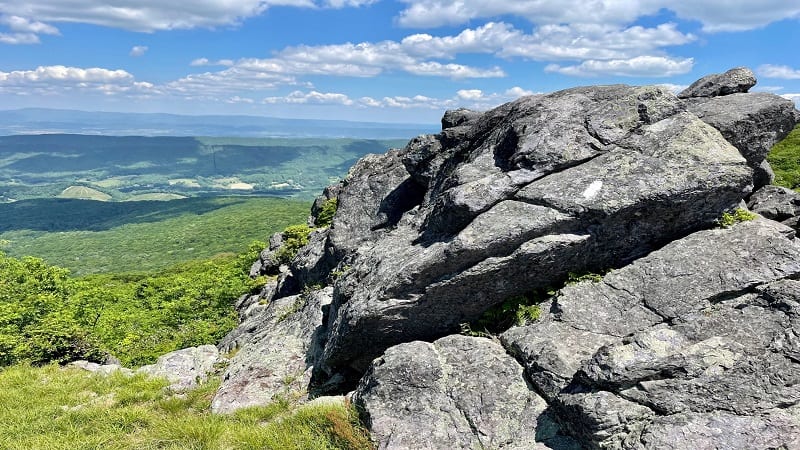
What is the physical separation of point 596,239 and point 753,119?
26.4ft

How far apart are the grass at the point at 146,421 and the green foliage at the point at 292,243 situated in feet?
78.2

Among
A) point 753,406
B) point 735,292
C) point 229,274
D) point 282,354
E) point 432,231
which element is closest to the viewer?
point 753,406

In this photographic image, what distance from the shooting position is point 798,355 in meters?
9.77

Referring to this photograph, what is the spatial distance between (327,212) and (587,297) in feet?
104

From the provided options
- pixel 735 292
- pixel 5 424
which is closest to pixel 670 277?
pixel 735 292

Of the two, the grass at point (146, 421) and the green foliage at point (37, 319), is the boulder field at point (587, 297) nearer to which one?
the grass at point (146, 421)

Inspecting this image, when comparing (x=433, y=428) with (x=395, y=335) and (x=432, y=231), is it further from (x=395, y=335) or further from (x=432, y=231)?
(x=432, y=231)

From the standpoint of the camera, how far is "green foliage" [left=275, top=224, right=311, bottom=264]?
4197 centimetres

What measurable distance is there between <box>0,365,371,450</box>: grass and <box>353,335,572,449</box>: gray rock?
0.91m

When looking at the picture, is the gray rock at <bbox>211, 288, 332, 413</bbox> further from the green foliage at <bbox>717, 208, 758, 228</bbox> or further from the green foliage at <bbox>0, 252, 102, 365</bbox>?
the green foliage at <bbox>717, 208, 758, 228</bbox>

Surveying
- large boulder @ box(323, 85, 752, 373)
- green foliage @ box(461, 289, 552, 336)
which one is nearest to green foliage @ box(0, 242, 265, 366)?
large boulder @ box(323, 85, 752, 373)

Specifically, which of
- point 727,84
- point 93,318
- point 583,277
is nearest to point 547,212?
point 583,277

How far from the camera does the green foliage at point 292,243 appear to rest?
41969 millimetres

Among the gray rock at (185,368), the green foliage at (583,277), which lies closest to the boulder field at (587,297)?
the green foliage at (583,277)
